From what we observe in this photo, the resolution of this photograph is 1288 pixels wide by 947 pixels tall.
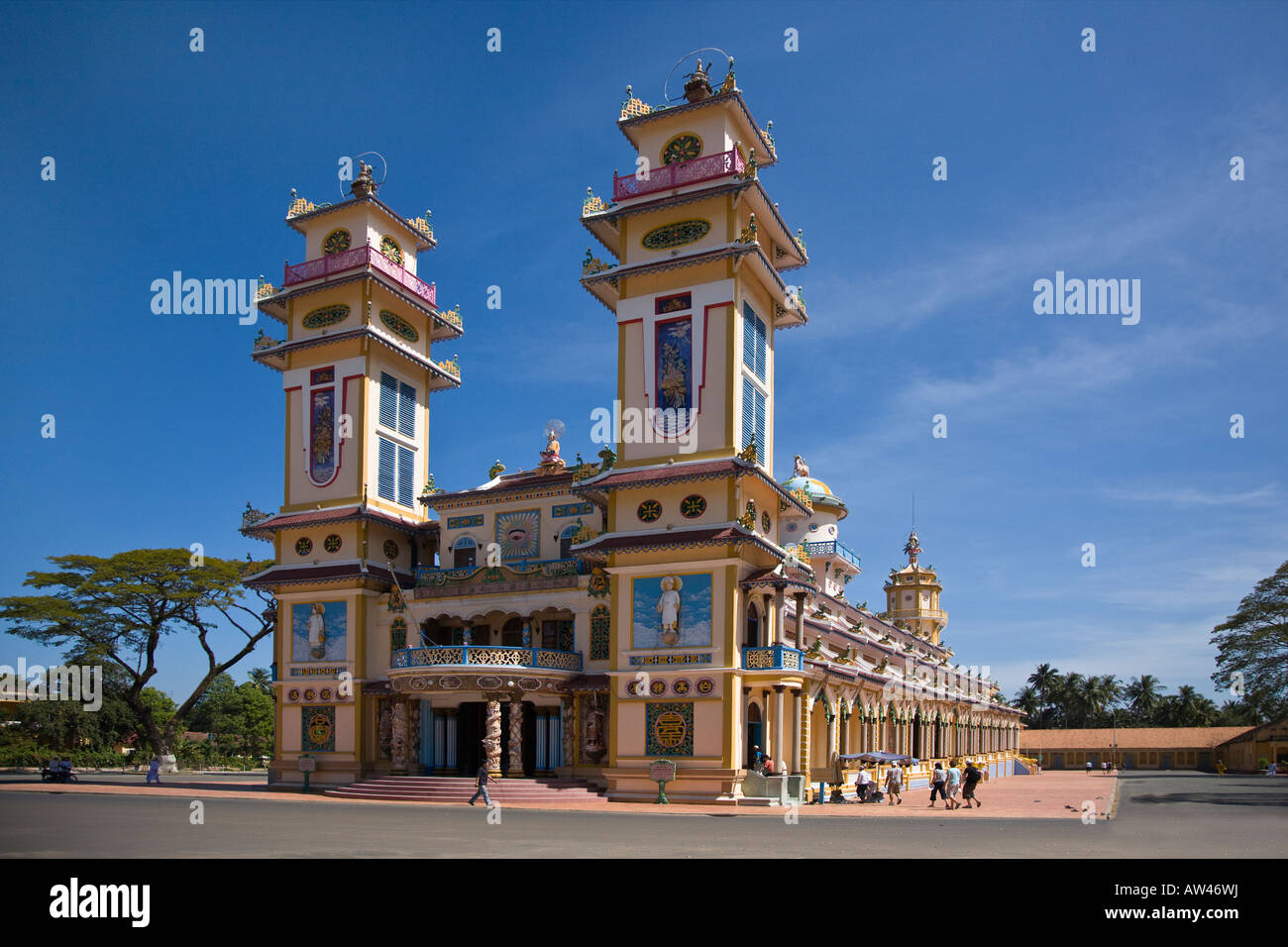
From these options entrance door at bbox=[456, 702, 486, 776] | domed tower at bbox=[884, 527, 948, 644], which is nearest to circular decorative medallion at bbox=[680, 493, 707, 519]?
entrance door at bbox=[456, 702, 486, 776]

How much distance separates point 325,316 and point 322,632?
513 inches

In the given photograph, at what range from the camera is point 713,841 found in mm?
18531

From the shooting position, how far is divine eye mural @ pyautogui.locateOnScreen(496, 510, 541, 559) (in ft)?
139

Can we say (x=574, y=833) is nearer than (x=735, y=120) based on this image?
Yes

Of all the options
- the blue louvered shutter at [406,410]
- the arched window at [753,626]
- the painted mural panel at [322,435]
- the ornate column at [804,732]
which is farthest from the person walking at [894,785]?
the painted mural panel at [322,435]

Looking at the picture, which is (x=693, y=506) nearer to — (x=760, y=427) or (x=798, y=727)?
(x=760, y=427)

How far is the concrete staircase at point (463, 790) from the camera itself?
109 feet

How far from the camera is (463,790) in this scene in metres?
33.3

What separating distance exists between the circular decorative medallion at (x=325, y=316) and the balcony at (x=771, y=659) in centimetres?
2221

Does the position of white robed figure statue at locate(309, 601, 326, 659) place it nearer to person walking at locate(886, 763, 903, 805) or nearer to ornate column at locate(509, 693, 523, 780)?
ornate column at locate(509, 693, 523, 780)

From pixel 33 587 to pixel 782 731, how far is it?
42.7 meters

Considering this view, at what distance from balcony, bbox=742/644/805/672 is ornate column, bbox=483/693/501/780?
27.7 feet

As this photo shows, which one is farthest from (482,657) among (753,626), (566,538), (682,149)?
(682,149)
